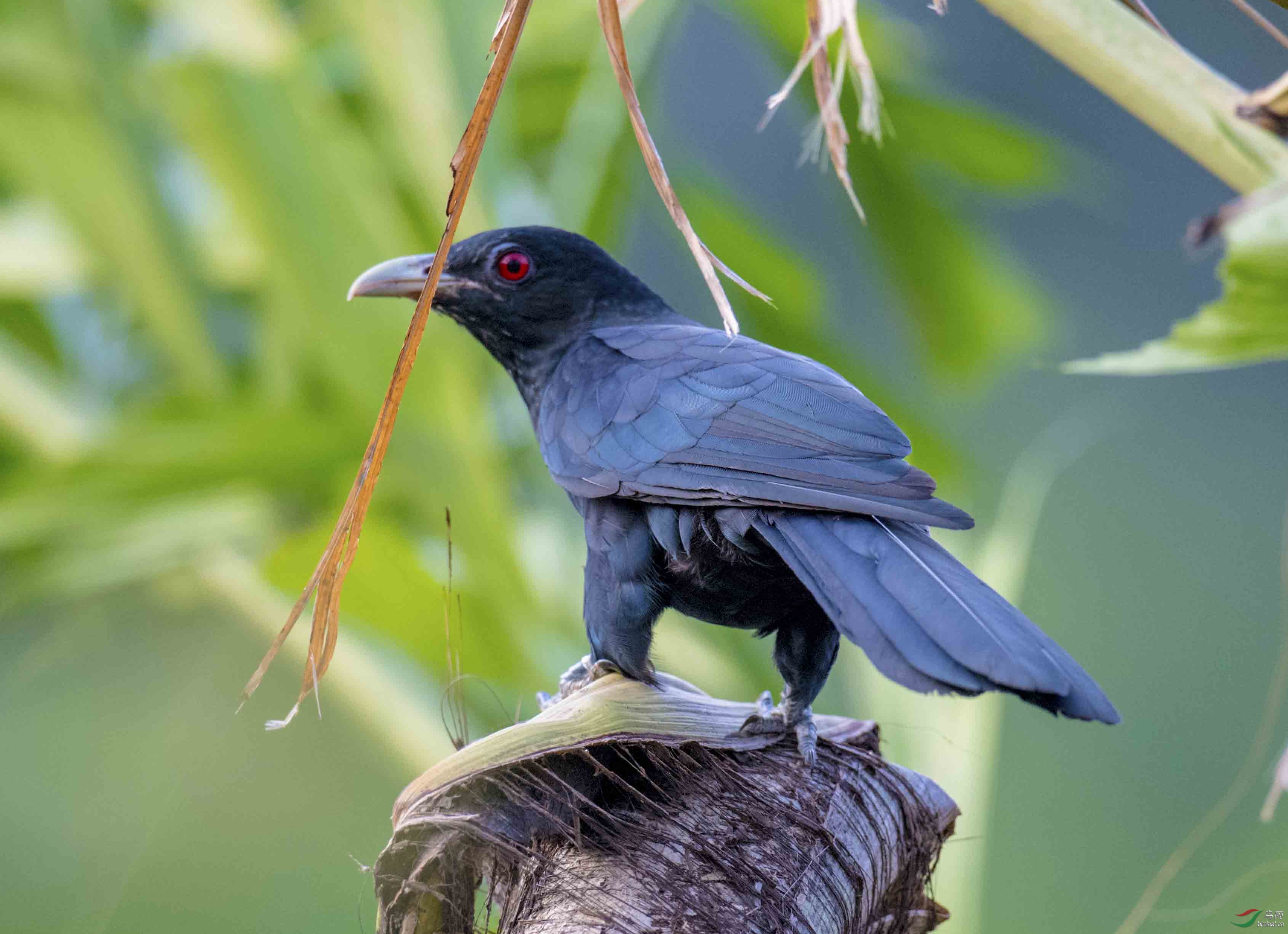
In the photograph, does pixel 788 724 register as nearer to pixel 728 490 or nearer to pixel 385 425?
pixel 728 490

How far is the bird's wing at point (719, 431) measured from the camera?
3.95 feet

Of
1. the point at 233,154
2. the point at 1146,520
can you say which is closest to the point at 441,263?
the point at 233,154

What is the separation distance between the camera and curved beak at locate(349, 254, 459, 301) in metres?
1.74

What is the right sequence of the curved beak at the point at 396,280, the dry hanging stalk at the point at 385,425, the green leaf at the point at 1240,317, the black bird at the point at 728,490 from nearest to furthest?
the dry hanging stalk at the point at 385,425 < the black bird at the point at 728,490 < the green leaf at the point at 1240,317 < the curved beak at the point at 396,280

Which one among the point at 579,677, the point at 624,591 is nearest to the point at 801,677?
the point at 624,591

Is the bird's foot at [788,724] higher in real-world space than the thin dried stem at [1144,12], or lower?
→ lower

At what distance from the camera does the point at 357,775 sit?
3268 mm

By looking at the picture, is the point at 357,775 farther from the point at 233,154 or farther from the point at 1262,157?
the point at 1262,157

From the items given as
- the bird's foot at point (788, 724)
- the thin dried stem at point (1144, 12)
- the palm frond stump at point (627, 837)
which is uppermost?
the thin dried stem at point (1144, 12)

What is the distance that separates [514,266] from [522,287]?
36 mm

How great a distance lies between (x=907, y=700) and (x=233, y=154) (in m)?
2.10

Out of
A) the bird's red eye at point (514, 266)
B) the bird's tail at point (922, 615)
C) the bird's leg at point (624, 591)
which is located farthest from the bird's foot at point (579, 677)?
the bird's red eye at point (514, 266)

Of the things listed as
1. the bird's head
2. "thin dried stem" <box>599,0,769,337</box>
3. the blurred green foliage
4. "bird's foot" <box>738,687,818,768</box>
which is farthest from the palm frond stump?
the blurred green foliage

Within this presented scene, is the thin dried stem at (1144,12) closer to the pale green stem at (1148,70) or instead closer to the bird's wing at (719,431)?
the pale green stem at (1148,70)
